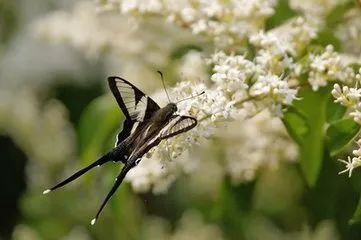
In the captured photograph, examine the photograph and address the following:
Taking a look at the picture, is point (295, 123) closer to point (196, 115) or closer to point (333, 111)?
point (333, 111)

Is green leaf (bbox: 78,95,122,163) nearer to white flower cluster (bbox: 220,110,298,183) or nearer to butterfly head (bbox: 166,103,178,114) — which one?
white flower cluster (bbox: 220,110,298,183)

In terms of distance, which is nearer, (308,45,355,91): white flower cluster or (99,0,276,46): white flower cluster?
(308,45,355,91): white flower cluster

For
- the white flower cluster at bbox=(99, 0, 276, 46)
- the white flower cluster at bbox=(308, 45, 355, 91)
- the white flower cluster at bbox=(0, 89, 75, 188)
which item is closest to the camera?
the white flower cluster at bbox=(308, 45, 355, 91)

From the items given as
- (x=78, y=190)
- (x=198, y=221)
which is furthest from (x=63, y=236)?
(x=198, y=221)

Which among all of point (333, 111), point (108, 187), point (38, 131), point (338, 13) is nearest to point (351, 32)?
point (338, 13)

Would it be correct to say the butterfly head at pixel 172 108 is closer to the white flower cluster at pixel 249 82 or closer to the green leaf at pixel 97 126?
the white flower cluster at pixel 249 82

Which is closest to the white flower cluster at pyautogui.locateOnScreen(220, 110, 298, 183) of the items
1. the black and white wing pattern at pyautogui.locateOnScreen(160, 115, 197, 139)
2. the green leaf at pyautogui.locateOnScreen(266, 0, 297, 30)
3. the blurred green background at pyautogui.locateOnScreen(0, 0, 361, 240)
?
the blurred green background at pyautogui.locateOnScreen(0, 0, 361, 240)

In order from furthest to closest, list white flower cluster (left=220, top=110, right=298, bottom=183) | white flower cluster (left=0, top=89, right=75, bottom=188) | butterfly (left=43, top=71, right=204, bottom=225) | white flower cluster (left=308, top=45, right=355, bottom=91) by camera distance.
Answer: white flower cluster (left=0, top=89, right=75, bottom=188), white flower cluster (left=220, top=110, right=298, bottom=183), white flower cluster (left=308, top=45, right=355, bottom=91), butterfly (left=43, top=71, right=204, bottom=225)
